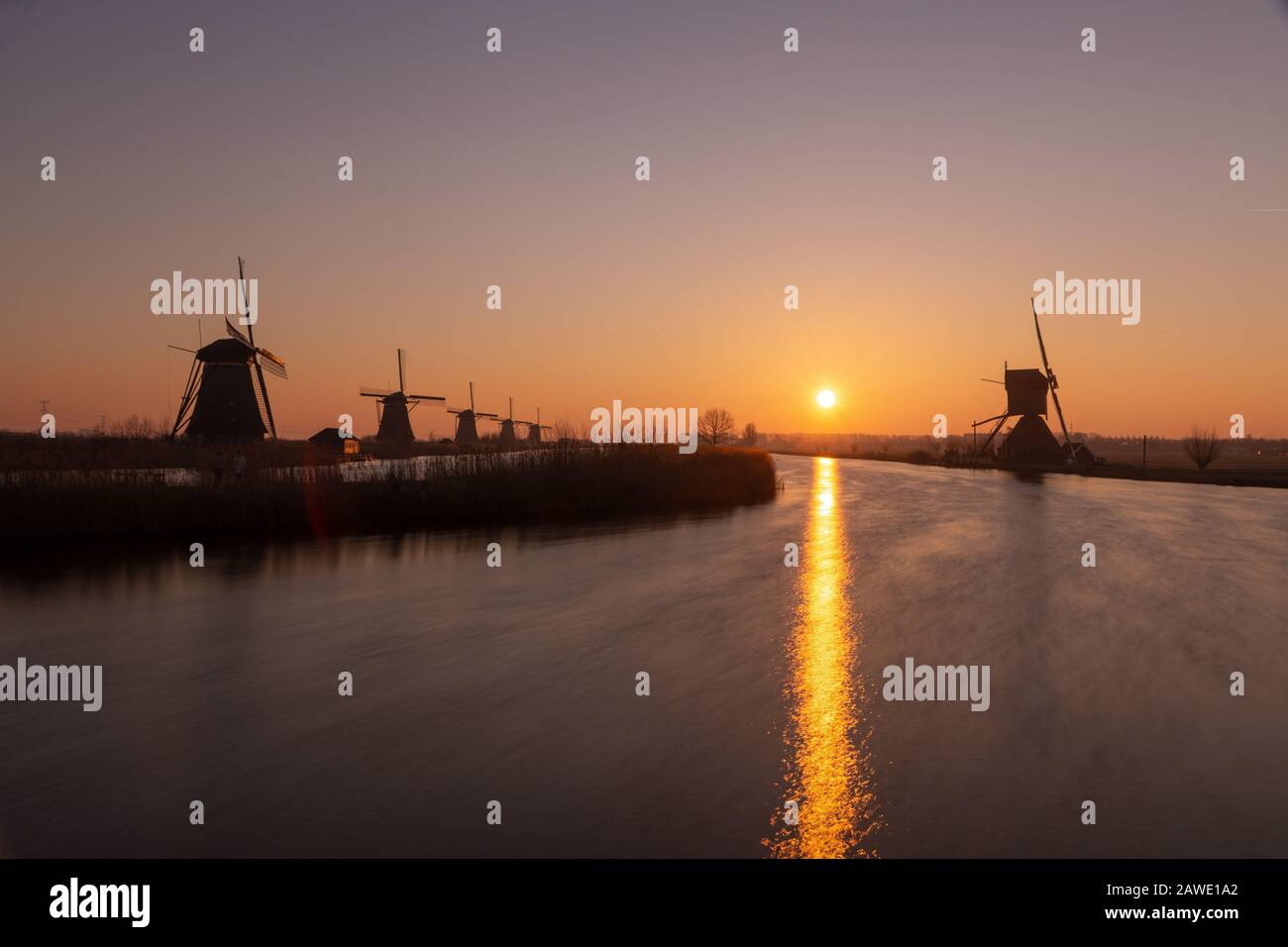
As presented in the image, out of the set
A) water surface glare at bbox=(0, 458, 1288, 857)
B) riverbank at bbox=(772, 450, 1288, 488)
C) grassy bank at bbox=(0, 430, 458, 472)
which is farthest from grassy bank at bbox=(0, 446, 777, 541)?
riverbank at bbox=(772, 450, 1288, 488)

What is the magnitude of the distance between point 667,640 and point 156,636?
6.89 m

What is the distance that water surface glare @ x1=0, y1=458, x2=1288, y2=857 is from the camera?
505 cm

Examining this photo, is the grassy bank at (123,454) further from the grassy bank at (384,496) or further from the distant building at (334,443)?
the grassy bank at (384,496)

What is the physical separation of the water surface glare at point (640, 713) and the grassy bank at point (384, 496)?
491 centimetres

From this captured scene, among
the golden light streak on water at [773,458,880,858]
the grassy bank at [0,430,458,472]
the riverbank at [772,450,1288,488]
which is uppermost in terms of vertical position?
the grassy bank at [0,430,458,472]

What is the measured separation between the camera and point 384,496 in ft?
79.4

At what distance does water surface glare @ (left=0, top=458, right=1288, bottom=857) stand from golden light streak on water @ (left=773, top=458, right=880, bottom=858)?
30 mm

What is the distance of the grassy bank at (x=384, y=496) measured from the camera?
793 inches

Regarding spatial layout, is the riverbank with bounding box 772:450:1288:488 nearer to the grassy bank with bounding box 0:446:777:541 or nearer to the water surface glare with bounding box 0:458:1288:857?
the grassy bank with bounding box 0:446:777:541

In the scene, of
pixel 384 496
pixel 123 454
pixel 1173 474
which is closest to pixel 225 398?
pixel 123 454

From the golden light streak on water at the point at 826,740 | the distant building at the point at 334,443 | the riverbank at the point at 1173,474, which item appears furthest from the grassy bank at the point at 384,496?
the distant building at the point at 334,443

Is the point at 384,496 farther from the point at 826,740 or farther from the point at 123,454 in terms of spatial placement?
the point at 123,454

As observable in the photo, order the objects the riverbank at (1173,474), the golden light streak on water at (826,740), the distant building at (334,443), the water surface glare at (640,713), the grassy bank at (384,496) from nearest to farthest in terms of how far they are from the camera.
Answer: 1. the golden light streak on water at (826,740)
2. the water surface glare at (640,713)
3. the grassy bank at (384,496)
4. the riverbank at (1173,474)
5. the distant building at (334,443)
